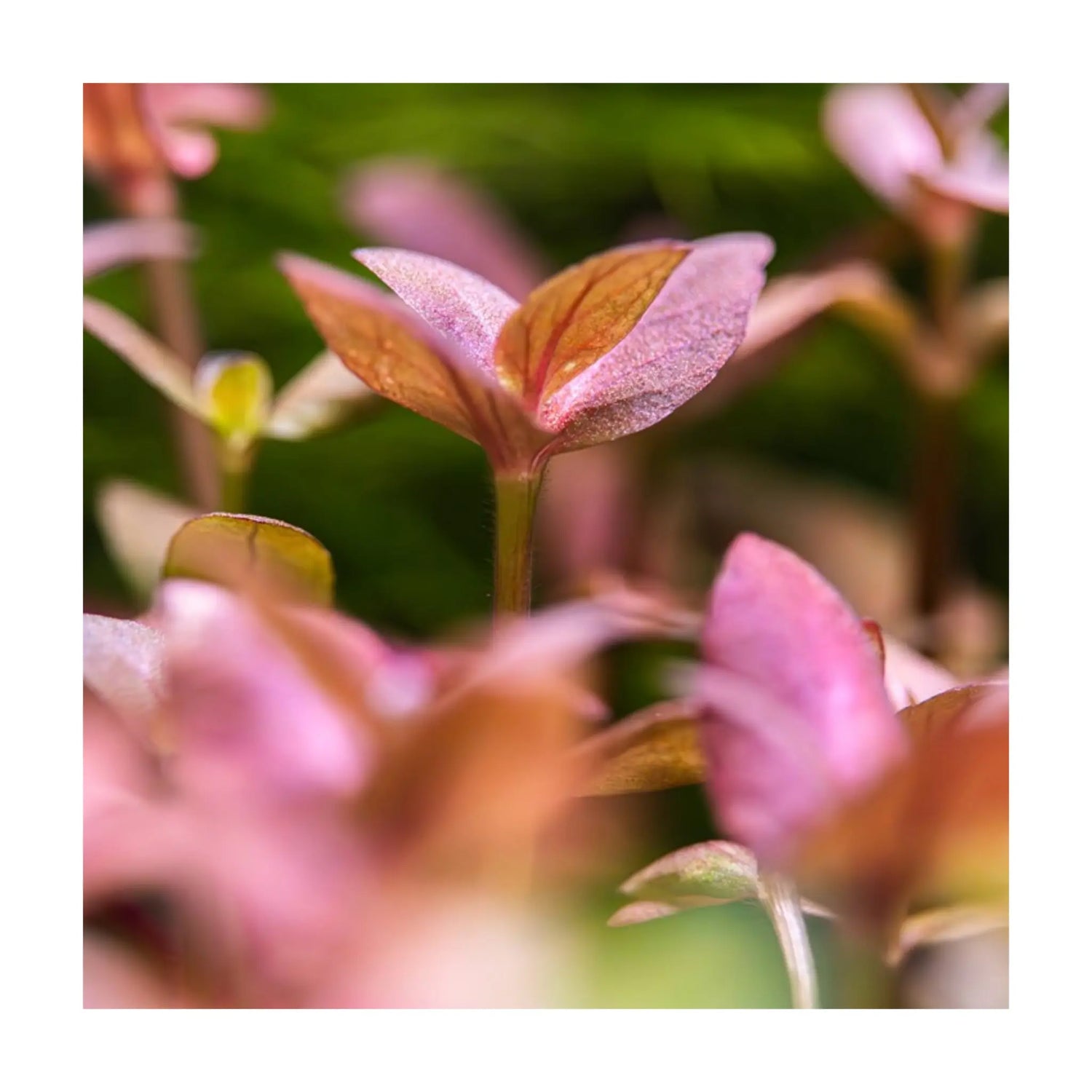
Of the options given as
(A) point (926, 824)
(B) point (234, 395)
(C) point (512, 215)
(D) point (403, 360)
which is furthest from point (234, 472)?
(C) point (512, 215)

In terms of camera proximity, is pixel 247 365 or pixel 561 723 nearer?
pixel 561 723

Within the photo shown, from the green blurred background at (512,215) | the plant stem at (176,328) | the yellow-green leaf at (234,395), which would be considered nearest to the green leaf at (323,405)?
the yellow-green leaf at (234,395)

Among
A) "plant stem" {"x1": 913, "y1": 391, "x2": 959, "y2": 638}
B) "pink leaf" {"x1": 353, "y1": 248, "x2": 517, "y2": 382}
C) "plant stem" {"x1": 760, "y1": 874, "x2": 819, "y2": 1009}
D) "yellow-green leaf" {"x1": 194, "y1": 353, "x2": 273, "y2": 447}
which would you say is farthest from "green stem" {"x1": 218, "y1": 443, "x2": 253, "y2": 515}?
"plant stem" {"x1": 913, "y1": 391, "x2": 959, "y2": 638}

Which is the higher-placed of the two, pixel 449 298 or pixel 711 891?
pixel 449 298

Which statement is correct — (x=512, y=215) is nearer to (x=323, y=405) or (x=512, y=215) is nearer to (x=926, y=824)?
(x=323, y=405)
